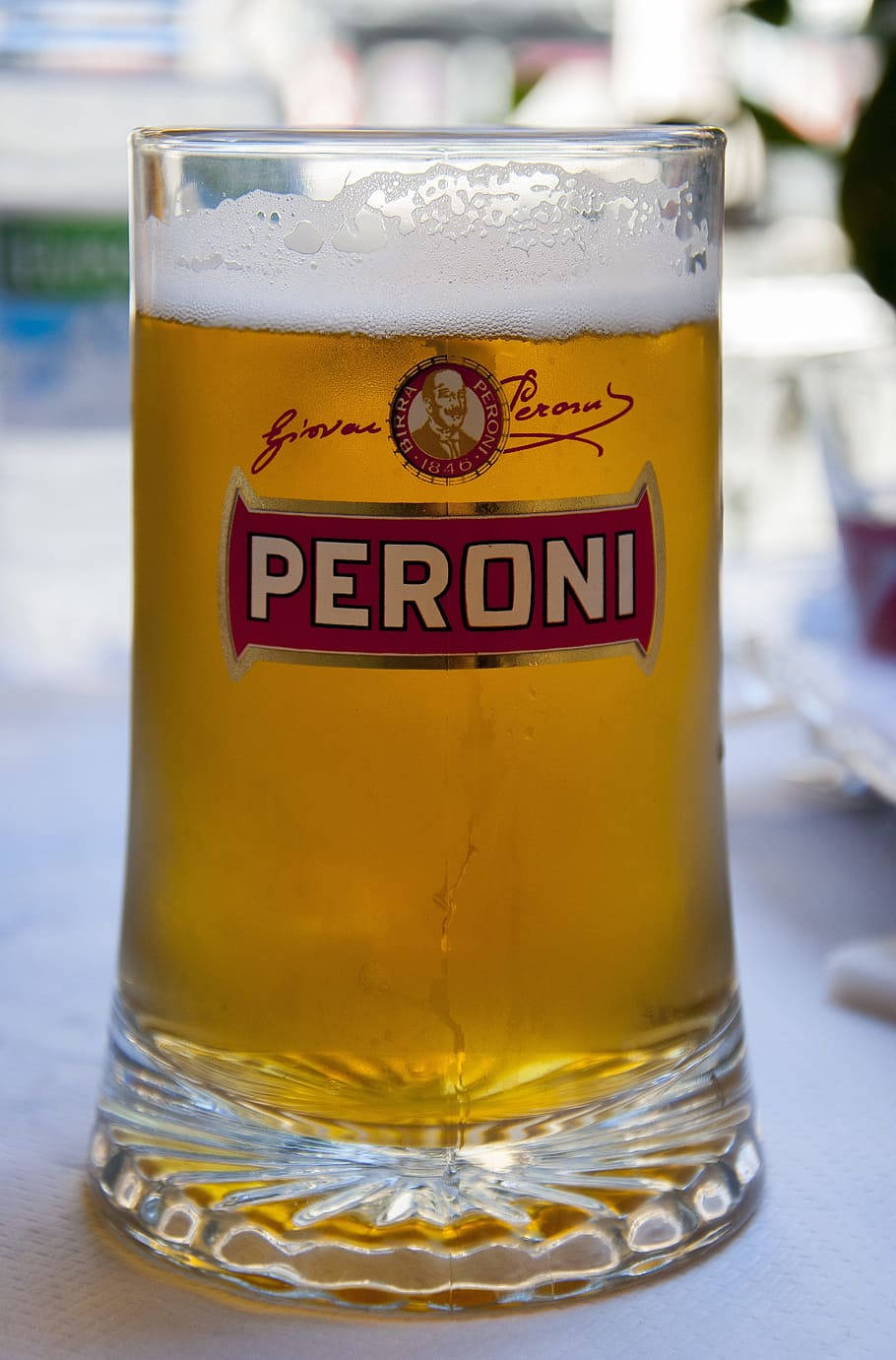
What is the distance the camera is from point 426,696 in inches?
14.3

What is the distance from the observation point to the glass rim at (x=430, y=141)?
0.35 m

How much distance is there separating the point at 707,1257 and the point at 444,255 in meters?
0.23

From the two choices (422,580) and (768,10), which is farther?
(768,10)

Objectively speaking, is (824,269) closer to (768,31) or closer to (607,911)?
(768,31)

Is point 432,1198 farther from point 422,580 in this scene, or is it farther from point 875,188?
point 875,188

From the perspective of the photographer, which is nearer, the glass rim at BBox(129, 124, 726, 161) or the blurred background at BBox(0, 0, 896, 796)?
the glass rim at BBox(129, 124, 726, 161)

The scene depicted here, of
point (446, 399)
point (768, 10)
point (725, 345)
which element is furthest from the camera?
point (768, 10)

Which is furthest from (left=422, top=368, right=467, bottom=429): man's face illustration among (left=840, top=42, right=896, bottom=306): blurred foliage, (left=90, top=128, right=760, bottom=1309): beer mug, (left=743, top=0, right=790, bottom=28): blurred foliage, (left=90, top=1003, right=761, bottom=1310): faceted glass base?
(left=743, top=0, right=790, bottom=28): blurred foliage

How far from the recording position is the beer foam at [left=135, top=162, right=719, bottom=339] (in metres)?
0.36

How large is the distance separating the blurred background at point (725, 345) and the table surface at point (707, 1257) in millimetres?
48

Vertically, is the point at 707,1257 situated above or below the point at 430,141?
below

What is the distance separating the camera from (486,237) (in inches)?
14.1
